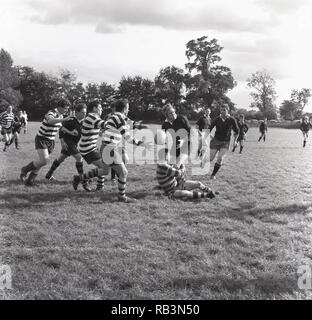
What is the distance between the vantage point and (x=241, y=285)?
14.7 feet

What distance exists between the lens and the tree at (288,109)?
327ft

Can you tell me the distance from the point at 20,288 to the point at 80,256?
103 centimetres

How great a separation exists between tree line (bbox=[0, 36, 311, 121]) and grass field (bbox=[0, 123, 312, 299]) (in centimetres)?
3645

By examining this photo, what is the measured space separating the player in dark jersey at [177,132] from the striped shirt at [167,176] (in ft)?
3.63

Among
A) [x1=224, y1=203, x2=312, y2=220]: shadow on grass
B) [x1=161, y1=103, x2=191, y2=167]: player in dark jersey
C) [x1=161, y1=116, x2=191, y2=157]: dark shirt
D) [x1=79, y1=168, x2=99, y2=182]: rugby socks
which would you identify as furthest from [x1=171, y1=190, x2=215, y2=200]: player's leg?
[x1=161, y1=116, x2=191, y2=157]: dark shirt

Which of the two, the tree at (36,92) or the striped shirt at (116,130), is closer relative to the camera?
the striped shirt at (116,130)

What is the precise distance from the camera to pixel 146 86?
78.1 m

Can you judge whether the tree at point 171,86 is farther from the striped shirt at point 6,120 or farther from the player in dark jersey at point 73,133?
the player in dark jersey at point 73,133

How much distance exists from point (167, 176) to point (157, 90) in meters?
65.6

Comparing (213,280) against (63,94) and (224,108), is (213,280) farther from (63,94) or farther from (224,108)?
(63,94)

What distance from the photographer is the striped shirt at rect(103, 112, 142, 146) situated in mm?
8289

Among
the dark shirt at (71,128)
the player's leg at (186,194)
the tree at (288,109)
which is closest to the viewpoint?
the player's leg at (186,194)

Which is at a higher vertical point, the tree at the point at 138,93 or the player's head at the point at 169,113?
the tree at the point at 138,93

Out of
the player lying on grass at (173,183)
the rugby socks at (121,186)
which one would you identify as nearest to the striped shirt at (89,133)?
the rugby socks at (121,186)
